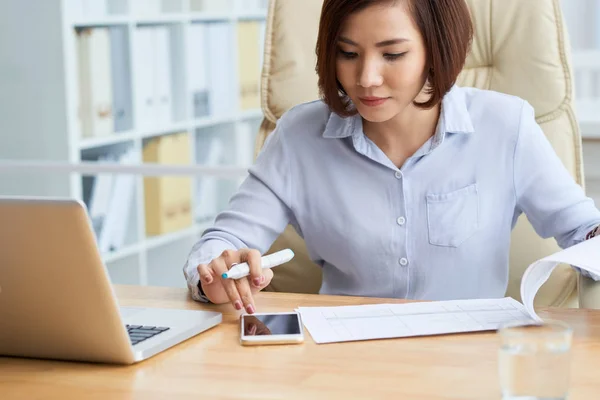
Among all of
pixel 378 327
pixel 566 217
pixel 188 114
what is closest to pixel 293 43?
pixel 566 217

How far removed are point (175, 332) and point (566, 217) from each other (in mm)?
717

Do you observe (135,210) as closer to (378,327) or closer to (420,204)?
(420,204)

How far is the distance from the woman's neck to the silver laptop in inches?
24.7

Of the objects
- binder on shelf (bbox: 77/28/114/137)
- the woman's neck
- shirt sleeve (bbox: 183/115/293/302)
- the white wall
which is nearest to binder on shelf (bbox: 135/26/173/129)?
binder on shelf (bbox: 77/28/114/137)

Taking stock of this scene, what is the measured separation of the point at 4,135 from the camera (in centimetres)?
317

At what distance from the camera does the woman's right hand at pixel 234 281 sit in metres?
1.18

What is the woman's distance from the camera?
57.4 inches

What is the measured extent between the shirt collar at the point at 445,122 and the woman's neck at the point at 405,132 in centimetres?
3

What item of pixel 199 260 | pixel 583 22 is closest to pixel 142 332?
pixel 199 260

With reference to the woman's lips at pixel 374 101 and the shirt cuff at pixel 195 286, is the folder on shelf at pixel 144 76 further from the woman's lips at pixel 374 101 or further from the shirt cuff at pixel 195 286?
the shirt cuff at pixel 195 286

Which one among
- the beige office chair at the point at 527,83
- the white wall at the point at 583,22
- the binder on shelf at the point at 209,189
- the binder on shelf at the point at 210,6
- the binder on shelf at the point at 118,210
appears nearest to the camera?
the beige office chair at the point at 527,83

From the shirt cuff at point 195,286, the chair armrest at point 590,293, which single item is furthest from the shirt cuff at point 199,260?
the chair armrest at point 590,293

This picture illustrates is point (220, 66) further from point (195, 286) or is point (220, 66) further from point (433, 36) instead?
point (195, 286)

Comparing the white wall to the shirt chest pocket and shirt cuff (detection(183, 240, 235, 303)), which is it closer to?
the shirt chest pocket
